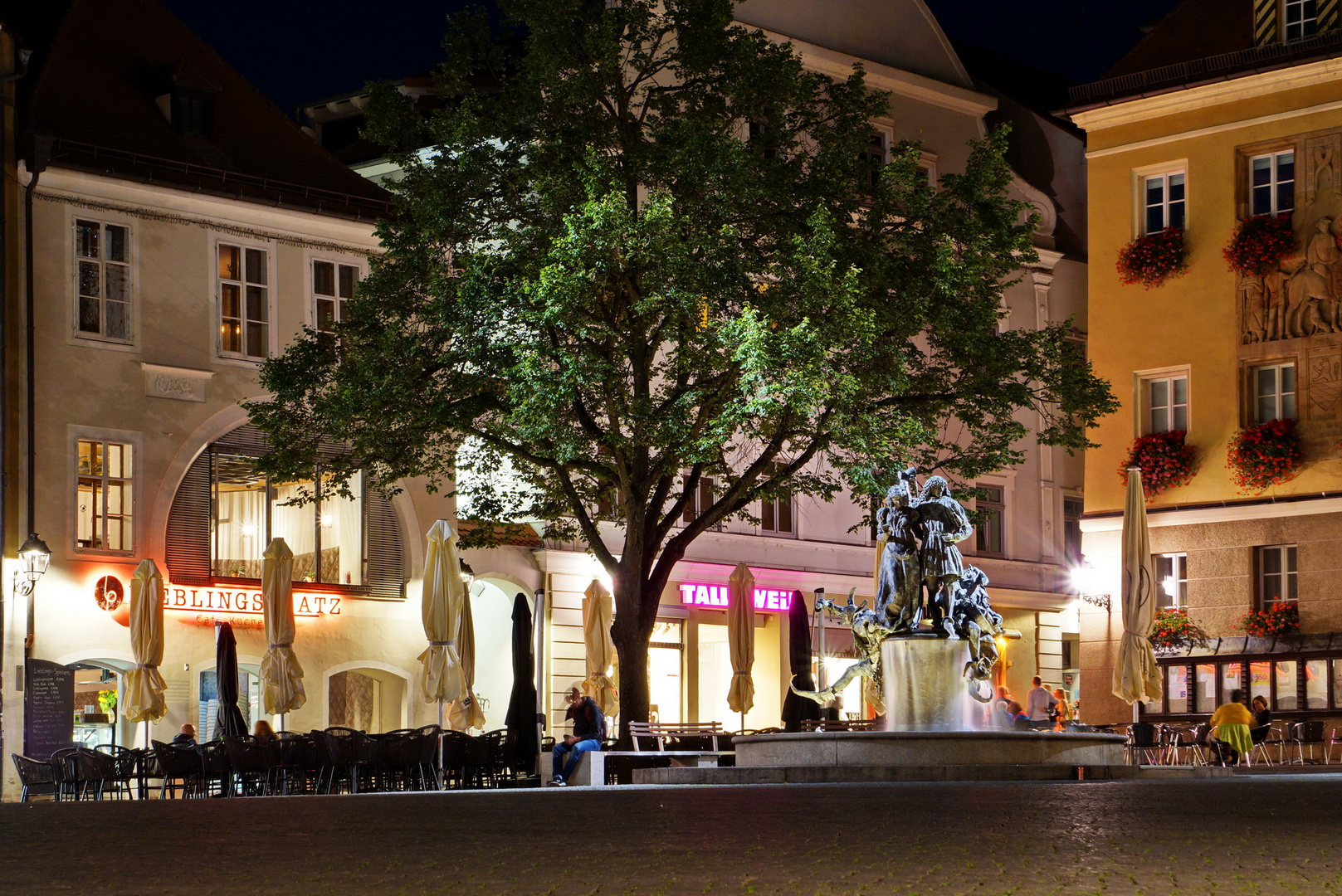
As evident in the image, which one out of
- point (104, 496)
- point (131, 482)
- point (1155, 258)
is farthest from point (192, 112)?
point (1155, 258)

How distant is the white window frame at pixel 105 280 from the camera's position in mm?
30344

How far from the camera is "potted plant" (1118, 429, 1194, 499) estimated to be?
3203 cm

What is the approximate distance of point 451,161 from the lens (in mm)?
26422

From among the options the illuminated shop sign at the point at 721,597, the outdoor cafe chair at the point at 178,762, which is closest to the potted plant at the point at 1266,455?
the illuminated shop sign at the point at 721,597

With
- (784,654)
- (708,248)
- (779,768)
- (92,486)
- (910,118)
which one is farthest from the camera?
(910,118)

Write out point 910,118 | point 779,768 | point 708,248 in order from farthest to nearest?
1. point 910,118
2. point 708,248
3. point 779,768

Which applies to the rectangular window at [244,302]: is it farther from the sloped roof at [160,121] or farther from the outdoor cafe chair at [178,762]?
the outdoor cafe chair at [178,762]

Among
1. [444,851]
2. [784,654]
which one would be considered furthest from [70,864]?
[784,654]

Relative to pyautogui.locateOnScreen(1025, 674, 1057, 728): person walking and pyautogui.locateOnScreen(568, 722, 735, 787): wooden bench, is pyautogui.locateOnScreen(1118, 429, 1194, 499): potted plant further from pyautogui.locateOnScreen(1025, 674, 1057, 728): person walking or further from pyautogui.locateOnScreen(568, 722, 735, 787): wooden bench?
pyautogui.locateOnScreen(568, 722, 735, 787): wooden bench

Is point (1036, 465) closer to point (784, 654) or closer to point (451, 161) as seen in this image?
point (784, 654)

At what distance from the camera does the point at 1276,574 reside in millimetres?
31422

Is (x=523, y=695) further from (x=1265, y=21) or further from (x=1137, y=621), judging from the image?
(x=1265, y=21)

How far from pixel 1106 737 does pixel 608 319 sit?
9.47 meters

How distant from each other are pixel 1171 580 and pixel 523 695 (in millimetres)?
13171
